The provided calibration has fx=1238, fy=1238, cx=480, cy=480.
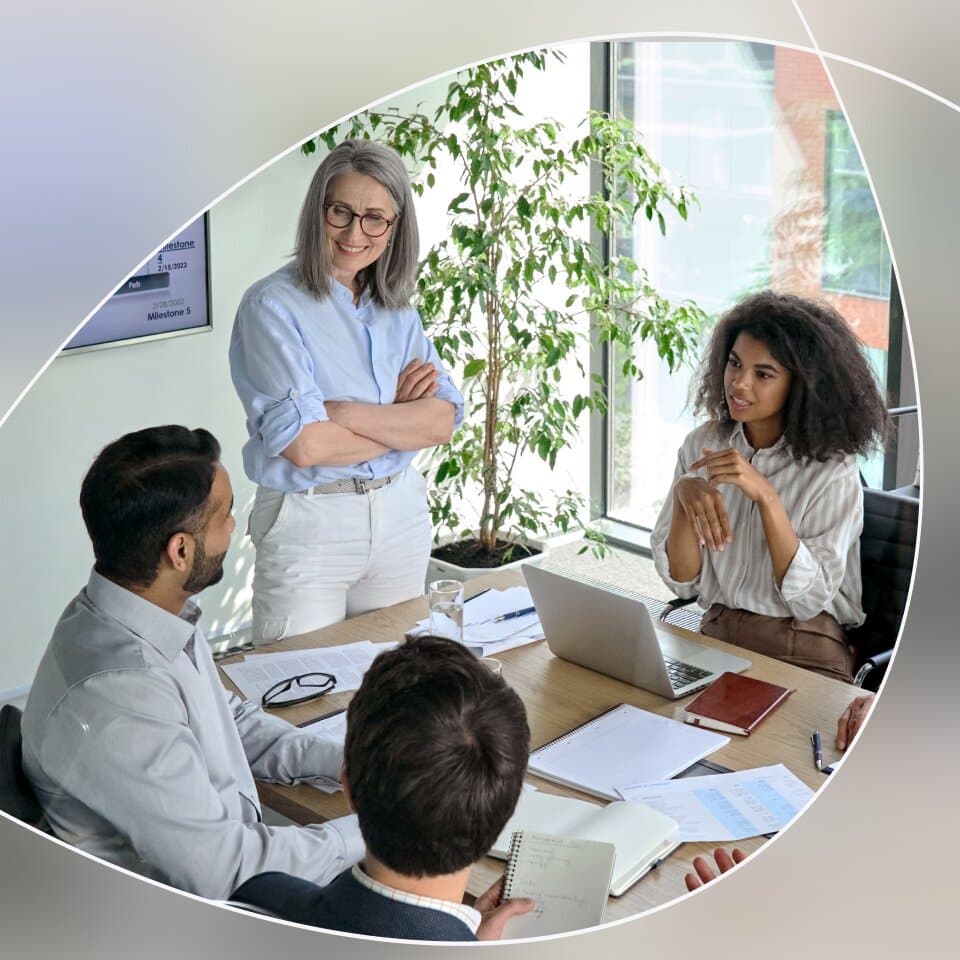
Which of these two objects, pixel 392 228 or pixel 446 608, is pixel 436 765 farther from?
pixel 392 228

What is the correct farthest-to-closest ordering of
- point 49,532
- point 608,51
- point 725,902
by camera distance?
point 608,51
point 49,532
point 725,902

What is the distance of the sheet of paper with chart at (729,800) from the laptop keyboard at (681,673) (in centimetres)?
21

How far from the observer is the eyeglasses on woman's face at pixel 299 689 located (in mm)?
1463

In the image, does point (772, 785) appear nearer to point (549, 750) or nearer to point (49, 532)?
point (549, 750)

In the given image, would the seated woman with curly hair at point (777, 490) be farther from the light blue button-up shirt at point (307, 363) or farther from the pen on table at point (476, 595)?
the light blue button-up shirt at point (307, 363)

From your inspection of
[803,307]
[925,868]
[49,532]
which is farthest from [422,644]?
[49,532]

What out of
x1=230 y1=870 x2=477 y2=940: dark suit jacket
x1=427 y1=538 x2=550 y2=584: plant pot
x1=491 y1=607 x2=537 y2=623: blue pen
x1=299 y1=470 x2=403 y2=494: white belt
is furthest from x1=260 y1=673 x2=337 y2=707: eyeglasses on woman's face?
x1=427 y1=538 x2=550 y2=584: plant pot

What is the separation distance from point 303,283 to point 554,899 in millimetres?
1146

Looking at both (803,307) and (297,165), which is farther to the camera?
(297,165)

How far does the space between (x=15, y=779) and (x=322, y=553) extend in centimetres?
73

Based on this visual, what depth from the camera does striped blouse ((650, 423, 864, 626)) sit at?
1.73m

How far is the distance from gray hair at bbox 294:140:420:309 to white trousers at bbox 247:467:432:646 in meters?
0.33

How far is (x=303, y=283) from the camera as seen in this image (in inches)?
76.0

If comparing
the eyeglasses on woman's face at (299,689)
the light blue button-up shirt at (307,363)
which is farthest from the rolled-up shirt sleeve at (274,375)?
the eyeglasses on woman's face at (299,689)
